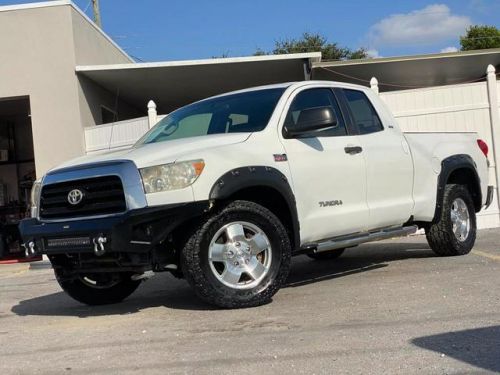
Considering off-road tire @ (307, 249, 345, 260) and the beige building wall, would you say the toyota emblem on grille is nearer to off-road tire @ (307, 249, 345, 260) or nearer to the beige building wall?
off-road tire @ (307, 249, 345, 260)

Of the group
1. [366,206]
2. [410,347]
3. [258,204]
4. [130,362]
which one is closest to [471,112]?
[366,206]

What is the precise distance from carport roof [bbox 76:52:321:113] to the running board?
765 centimetres

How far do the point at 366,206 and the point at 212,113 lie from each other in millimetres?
1867

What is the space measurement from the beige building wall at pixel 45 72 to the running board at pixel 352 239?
8781 mm

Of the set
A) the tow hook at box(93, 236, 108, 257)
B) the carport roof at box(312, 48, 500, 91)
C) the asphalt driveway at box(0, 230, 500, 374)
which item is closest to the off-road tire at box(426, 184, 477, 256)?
the asphalt driveway at box(0, 230, 500, 374)

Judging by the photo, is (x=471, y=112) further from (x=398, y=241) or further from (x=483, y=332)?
(x=483, y=332)

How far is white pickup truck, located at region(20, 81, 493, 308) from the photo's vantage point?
5.06 metres

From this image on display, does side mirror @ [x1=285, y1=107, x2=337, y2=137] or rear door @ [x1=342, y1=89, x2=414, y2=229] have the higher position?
side mirror @ [x1=285, y1=107, x2=337, y2=137]

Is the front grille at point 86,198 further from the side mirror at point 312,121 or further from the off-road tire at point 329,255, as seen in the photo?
the off-road tire at point 329,255

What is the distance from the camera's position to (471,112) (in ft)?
38.8

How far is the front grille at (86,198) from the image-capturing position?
199 inches

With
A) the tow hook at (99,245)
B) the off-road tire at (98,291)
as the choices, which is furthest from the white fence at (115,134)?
the tow hook at (99,245)

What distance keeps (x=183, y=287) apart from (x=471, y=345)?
3823 millimetres

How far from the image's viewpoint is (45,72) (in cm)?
1383
